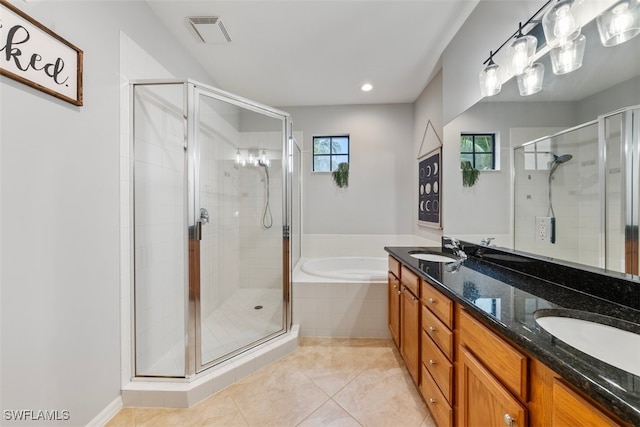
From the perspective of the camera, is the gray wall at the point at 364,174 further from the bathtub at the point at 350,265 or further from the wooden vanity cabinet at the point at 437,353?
the wooden vanity cabinet at the point at 437,353

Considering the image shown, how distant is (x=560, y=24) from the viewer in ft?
3.74

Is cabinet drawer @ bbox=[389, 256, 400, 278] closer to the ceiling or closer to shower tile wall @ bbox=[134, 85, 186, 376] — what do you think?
shower tile wall @ bbox=[134, 85, 186, 376]

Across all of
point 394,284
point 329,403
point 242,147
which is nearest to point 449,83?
point 394,284

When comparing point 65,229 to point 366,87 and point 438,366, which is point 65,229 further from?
point 366,87

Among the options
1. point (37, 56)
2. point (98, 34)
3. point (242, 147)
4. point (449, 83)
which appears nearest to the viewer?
point (37, 56)

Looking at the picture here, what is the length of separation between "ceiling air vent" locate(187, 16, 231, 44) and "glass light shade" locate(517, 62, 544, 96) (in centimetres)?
205

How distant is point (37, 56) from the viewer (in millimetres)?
1070

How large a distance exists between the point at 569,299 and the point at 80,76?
7.92ft

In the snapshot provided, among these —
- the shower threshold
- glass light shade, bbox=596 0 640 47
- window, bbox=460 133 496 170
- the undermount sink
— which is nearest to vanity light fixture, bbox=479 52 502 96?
window, bbox=460 133 496 170

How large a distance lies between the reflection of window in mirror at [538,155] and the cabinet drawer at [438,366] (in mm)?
1096

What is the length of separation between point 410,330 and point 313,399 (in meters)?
0.77

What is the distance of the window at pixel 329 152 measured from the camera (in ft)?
11.4

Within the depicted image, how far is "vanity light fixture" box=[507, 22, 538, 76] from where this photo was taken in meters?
1.34

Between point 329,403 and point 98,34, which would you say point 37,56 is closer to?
point 98,34
